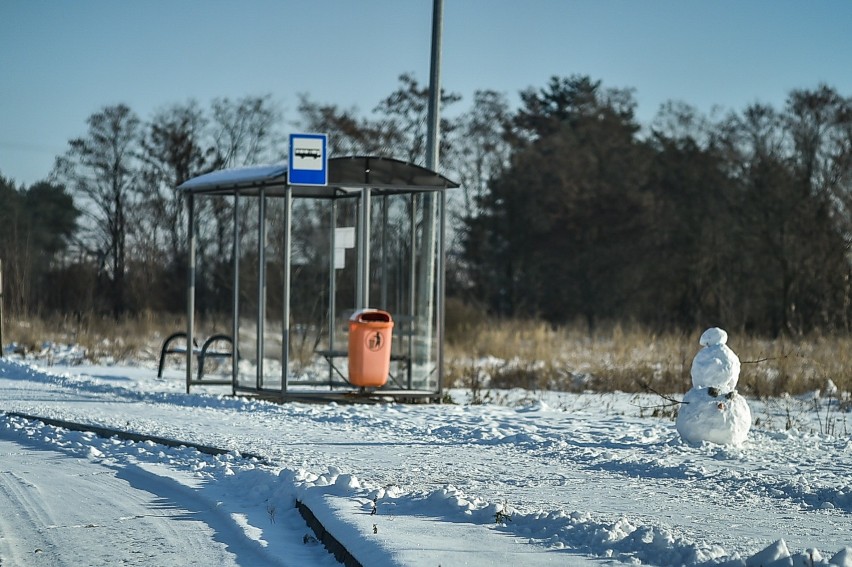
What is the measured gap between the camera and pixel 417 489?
28.8ft

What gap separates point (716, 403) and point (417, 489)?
3.69m

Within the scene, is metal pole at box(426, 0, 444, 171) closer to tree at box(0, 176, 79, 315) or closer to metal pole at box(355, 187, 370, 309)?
metal pole at box(355, 187, 370, 309)

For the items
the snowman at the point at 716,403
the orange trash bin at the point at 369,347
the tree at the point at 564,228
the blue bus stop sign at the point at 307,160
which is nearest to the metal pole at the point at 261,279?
the blue bus stop sign at the point at 307,160

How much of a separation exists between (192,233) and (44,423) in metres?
5.25

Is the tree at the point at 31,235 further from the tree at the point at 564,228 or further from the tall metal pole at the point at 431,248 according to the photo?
the tall metal pole at the point at 431,248

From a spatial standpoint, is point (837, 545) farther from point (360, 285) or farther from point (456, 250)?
point (456, 250)

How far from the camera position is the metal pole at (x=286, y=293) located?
52.9ft

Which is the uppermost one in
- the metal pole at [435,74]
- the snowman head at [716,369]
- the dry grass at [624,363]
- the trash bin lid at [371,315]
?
the metal pole at [435,74]

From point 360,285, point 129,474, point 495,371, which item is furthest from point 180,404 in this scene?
point 495,371

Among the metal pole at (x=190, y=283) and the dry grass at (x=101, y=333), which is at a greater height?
the metal pole at (x=190, y=283)

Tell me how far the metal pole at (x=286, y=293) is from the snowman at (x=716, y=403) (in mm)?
6488

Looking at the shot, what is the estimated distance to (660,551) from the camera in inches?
257

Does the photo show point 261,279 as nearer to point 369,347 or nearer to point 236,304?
point 236,304

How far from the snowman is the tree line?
69.1 ft
